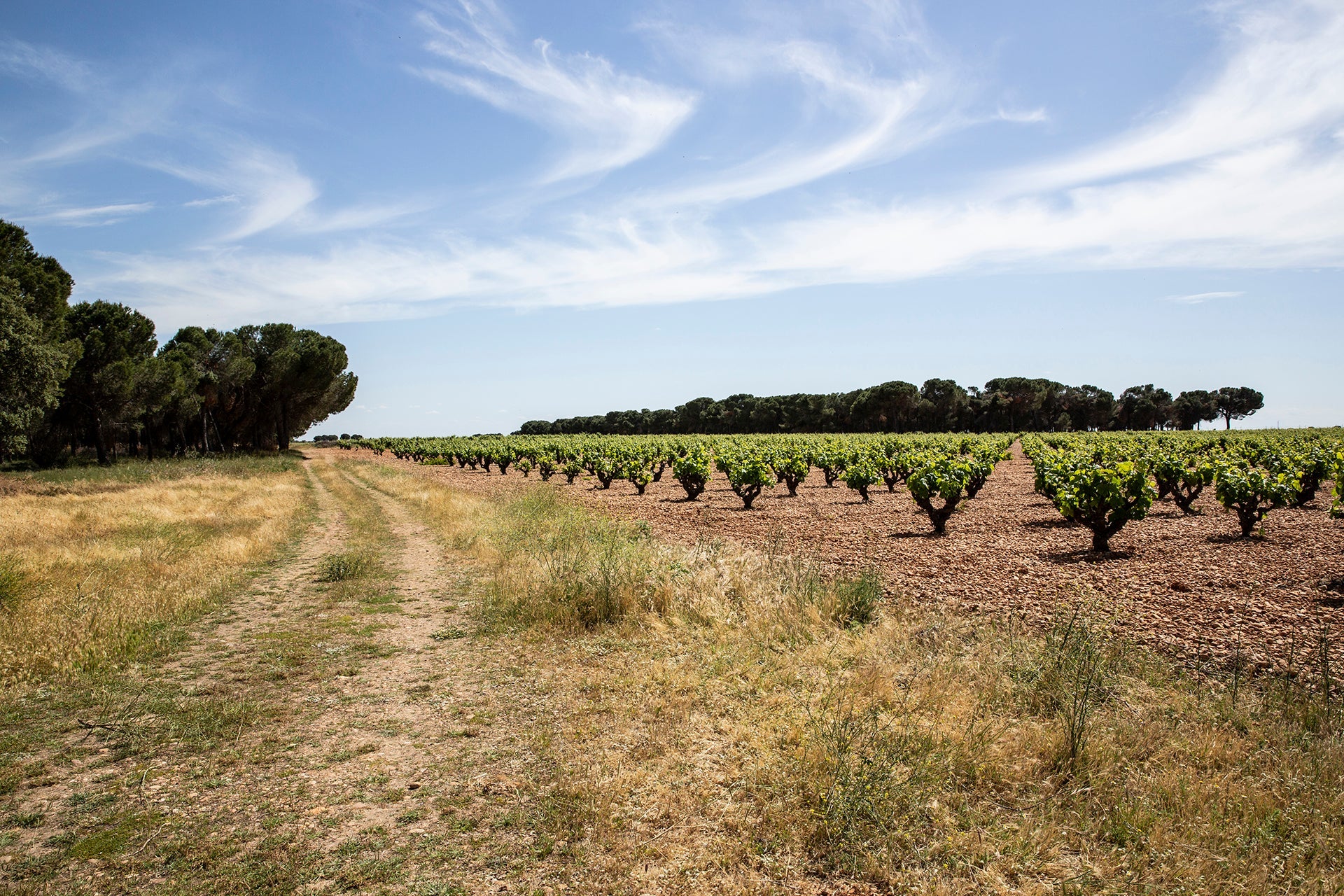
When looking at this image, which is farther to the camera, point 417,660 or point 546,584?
point 546,584

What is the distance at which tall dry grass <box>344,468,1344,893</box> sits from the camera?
13.0 ft

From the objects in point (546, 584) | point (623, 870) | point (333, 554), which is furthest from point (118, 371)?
point (623, 870)

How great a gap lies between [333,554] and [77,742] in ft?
32.6

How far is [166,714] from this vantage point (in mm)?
6090

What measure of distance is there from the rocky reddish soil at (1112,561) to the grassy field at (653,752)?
898 mm

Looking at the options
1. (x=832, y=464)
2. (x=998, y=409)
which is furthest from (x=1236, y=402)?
(x=832, y=464)

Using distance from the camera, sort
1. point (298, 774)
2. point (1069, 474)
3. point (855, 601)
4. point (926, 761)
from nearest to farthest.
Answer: point (926, 761)
point (298, 774)
point (855, 601)
point (1069, 474)

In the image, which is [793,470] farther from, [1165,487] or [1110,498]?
[1110,498]

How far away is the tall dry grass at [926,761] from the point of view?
13.0ft

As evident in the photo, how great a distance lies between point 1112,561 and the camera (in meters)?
11.9

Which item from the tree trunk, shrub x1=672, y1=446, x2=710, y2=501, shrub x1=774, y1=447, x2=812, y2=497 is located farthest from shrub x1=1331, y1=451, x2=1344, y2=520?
the tree trunk

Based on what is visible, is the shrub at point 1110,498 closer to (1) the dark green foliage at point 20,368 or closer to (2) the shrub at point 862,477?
(2) the shrub at point 862,477

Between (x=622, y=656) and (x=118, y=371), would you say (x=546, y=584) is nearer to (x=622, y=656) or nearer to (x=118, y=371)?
(x=622, y=656)

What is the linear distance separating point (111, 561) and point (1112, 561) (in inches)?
720
